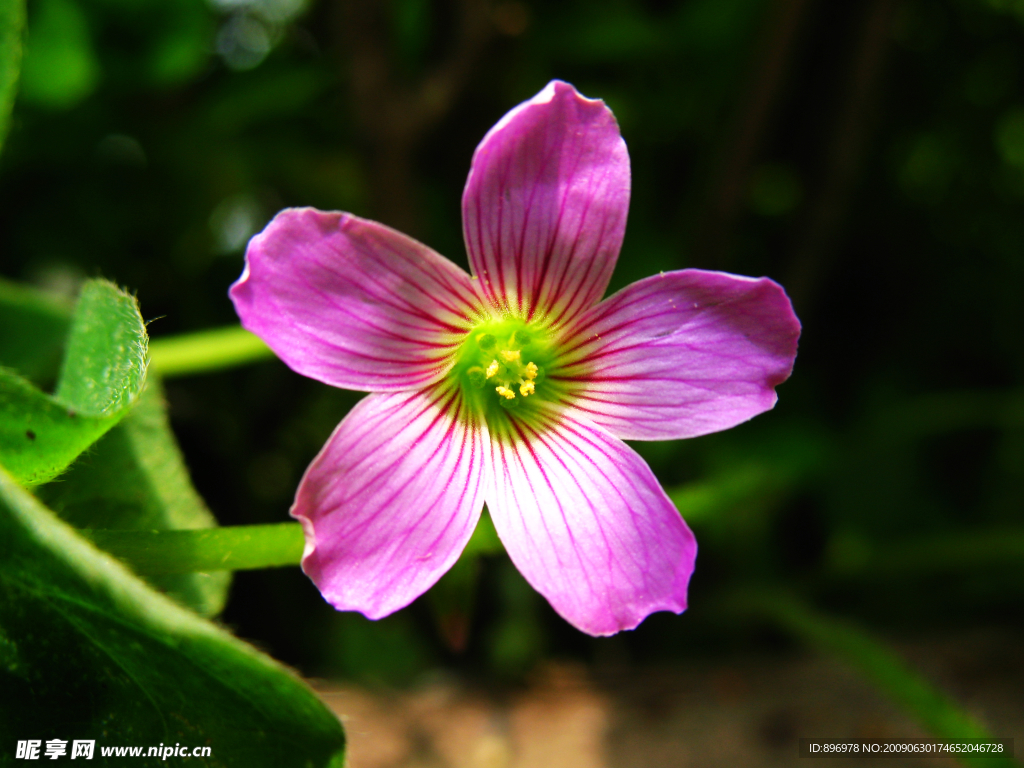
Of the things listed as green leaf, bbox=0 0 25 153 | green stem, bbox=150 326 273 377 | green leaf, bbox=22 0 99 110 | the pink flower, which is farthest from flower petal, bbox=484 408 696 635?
green leaf, bbox=22 0 99 110

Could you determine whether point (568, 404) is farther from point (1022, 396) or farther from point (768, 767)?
point (1022, 396)

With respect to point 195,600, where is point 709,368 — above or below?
above

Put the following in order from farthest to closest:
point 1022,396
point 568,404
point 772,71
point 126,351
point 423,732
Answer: point 1022,396, point 772,71, point 423,732, point 568,404, point 126,351

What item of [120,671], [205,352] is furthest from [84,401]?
[205,352]

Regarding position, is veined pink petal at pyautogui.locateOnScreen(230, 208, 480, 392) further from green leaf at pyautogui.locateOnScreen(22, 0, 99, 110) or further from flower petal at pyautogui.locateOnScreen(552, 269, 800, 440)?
green leaf at pyautogui.locateOnScreen(22, 0, 99, 110)

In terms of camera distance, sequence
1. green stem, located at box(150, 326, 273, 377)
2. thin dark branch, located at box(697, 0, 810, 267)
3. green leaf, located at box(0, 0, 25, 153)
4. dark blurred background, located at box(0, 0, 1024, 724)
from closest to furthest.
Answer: green leaf, located at box(0, 0, 25, 153) < green stem, located at box(150, 326, 273, 377) < thin dark branch, located at box(697, 0, 810, 267) < dark blurred background, located at box(0, 0, 1024, 724)

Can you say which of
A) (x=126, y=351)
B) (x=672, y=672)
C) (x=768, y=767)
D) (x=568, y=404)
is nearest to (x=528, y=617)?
(x=672, y=672)

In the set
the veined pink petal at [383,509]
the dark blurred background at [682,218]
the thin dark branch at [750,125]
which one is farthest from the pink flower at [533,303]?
the thin dark branch at [750,125]
